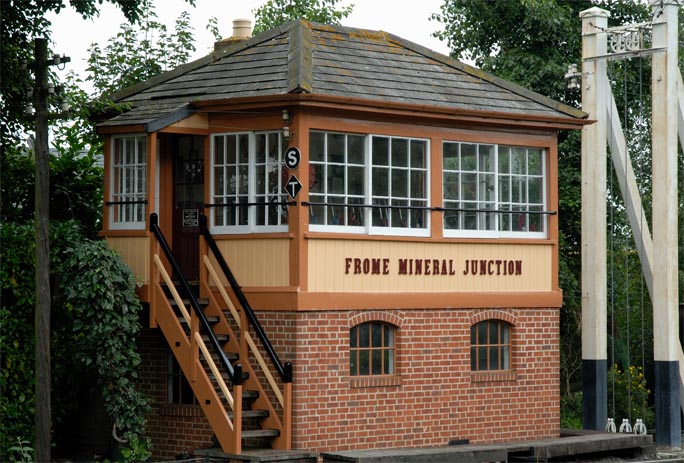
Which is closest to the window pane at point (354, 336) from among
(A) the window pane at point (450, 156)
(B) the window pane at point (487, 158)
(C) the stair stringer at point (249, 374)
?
(C) the stair stringer at point (249, 374)

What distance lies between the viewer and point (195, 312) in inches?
774

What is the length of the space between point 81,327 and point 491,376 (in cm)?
642

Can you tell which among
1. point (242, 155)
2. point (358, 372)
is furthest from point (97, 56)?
point (358, 372)

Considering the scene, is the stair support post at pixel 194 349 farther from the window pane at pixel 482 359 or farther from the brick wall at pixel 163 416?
the window pane at pixel 482 359

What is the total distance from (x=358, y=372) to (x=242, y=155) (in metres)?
3.52

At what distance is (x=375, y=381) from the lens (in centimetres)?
2083

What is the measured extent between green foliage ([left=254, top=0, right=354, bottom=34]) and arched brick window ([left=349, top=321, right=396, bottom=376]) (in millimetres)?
13507

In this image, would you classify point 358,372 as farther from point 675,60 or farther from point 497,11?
point 497,11

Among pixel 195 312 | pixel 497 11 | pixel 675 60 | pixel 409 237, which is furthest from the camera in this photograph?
pixel 497 11

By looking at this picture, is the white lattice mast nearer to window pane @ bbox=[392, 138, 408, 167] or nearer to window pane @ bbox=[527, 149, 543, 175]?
window pane @ bbox=[527, 149, 543, 175]

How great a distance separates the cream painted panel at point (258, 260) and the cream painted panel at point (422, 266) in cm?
39

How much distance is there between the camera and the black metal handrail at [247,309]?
19562mm

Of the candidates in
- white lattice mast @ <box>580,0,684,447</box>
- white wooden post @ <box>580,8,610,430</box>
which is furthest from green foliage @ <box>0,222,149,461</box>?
white lattice mast @ <box>580,0,684,447</box>

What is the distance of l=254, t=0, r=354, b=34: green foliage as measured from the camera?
33.2 m
